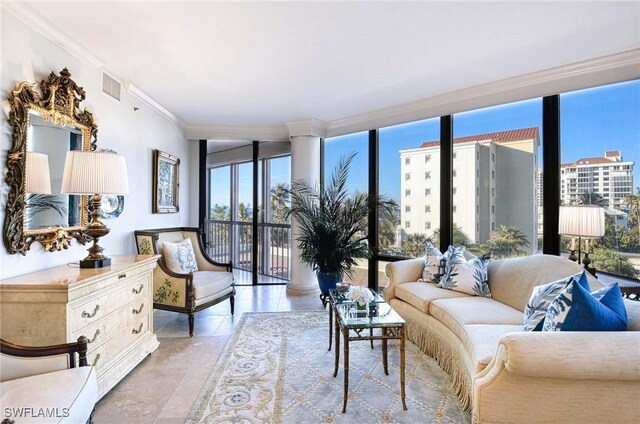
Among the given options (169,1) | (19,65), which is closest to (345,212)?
(169,1)

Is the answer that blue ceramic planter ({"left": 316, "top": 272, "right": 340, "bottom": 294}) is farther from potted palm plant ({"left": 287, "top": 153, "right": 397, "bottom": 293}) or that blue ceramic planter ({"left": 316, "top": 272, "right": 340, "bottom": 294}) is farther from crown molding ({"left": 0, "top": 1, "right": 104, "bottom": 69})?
crown molding ({"left": 0, "top": 1, "right": 104, "bottom": 69})

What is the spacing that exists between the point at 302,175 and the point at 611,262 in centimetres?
354

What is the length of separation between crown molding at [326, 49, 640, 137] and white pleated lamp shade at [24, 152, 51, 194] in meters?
3.41

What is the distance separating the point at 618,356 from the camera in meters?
1.40

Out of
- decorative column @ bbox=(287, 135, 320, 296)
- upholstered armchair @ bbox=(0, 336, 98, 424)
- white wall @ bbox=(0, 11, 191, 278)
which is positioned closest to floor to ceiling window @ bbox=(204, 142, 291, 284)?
decorative column @ bbox=(287, 135, 320, 296)

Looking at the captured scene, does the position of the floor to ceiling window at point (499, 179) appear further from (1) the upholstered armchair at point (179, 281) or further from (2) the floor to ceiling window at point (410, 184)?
(1) the upholstered armchair at point (179, 281)

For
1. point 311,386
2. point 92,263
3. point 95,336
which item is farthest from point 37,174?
point 311,386

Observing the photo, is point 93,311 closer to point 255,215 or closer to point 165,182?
point 165,182

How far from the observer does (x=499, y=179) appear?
133 inches

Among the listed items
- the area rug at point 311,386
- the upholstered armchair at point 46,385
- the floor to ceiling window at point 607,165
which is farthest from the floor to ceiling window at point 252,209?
the floor to ceiling window at point 607,165

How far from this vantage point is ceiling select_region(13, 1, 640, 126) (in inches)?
77.0

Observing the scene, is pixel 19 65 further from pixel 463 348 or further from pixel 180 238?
pixel 463 348

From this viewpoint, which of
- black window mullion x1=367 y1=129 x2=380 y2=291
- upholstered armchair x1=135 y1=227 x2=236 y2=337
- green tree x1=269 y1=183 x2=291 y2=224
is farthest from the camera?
green tree x1=269 y1=183 x2=291 y2=224

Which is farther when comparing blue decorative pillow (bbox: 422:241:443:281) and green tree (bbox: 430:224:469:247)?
green tree (bbox: 430:224:469:247)
